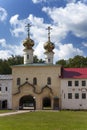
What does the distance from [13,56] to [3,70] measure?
61.7 feet

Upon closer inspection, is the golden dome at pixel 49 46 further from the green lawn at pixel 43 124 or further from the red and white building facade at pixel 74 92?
the green lawn at pixel 43 124

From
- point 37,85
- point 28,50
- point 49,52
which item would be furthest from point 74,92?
point 28,50

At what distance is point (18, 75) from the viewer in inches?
2650

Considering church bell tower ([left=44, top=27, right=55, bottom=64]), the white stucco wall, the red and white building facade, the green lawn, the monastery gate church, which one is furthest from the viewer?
church bell tower ([left=44, top=27, right=55, bottom=64])

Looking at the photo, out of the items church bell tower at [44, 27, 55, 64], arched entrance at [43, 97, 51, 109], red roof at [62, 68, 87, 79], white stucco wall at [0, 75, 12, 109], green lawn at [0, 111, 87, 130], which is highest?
church bell tower at [44, 27, 55, 64]

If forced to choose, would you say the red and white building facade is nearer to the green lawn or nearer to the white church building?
the white church building

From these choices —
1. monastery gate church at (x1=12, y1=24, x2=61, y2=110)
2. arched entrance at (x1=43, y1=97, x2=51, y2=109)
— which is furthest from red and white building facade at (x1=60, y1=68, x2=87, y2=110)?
arched entrance at (x1=43, y1=97, x2=51, y2=109)

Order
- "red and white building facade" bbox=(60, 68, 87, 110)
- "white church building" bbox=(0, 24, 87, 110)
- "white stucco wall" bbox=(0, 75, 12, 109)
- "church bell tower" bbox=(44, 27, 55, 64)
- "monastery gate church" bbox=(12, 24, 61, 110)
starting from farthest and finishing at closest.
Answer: "church bell tower" bbox=(44, 27, 55, 64), "white stucco wall" bbox=(0, 75, 12, 109), "monastery gate church" bbox=(12, 24, 61, 110), "white church building" bbox=(0, 24, 87, 110), "red and white building facade" bbox=(60, 68, 87, 110)

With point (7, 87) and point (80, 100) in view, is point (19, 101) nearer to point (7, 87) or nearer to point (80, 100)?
point (7, 87)

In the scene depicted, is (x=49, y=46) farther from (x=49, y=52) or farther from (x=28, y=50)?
(x=28, y=50)

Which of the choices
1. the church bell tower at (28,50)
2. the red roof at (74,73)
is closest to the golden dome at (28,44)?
the church bell tower at (28,50)

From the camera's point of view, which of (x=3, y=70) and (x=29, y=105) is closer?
(x=29, y=105)

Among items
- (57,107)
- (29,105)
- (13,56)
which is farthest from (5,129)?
(13,56)

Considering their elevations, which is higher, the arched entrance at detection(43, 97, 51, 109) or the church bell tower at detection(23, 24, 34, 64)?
→ the church bell tower at detection(23, 24, 34, 64)
